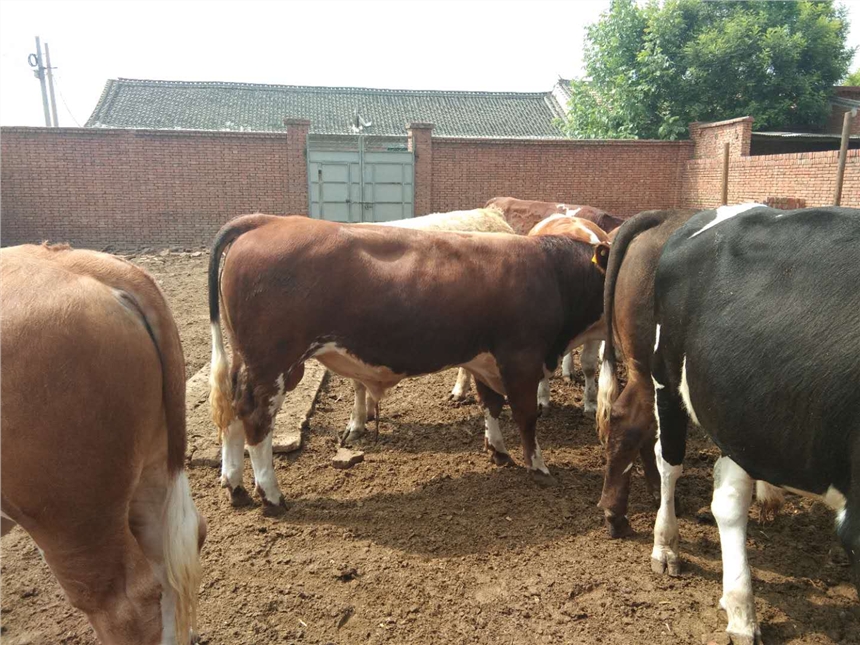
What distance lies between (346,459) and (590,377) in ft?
8.60

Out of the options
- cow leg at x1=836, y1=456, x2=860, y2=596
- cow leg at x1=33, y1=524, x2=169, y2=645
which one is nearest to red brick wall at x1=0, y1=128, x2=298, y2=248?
cow leg at x1=33, y1=524, x2=169, y2=645

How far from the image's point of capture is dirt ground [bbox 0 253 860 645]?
2.75m

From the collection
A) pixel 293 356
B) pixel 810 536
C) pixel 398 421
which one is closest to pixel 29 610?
pixel 293 356

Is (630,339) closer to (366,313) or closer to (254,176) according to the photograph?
(366,313)

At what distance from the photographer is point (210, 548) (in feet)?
11.2

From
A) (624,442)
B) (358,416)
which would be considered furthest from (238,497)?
(624,442)

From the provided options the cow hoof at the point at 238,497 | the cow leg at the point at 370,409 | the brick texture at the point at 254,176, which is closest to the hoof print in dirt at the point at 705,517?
the cow leg at the point at 370,409

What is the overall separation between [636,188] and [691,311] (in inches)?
669

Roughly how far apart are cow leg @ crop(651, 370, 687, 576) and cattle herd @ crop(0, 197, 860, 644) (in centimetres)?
1

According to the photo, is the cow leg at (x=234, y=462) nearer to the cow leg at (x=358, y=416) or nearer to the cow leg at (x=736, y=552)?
the cow leg at (x=358, y=416)

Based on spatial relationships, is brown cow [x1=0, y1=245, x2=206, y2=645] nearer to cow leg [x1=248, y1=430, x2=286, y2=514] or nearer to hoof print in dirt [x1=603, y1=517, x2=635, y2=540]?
cow leg [x1=248, y1=430, x2=286, y2=514]

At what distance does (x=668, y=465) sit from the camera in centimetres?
308

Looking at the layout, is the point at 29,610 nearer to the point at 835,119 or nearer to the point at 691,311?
the point at 691,311

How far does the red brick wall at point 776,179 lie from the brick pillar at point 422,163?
797 centimetres
